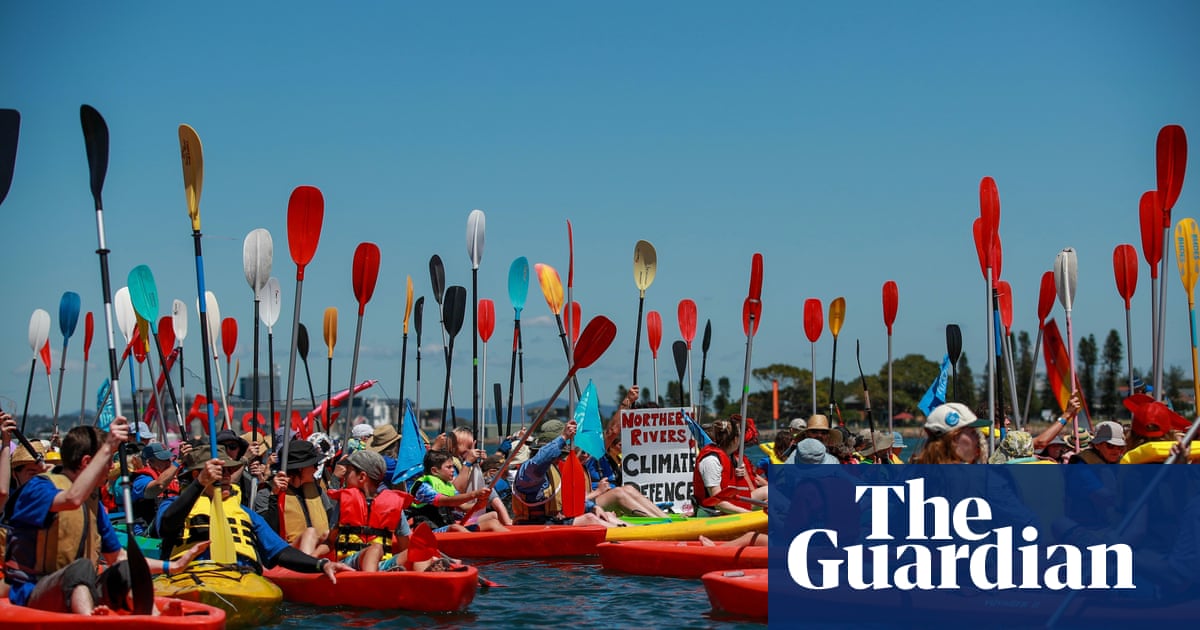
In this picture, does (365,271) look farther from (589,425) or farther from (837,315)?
(837,315)

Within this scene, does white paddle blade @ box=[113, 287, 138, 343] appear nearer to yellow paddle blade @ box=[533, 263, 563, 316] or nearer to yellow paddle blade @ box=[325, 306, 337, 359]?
yellow paddle blade @ box=[325, 306, 337, 359]

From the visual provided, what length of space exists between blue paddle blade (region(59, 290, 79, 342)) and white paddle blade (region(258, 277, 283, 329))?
3.69m

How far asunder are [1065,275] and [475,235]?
6097 millimetres

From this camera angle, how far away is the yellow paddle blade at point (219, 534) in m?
6.42

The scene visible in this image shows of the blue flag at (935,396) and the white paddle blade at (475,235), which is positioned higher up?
the white paddle blade at (475,235)

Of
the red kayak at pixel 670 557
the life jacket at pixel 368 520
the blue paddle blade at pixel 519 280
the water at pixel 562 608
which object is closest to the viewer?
the water at pixel 562 608

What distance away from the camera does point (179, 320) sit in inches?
563

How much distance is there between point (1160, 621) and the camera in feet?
17.7

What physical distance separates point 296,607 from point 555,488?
3.60 m

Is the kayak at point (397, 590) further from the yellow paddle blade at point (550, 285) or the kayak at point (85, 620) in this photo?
the yellow paddle blade at point (550, 285)

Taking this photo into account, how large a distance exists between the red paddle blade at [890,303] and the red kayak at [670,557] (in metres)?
6.87

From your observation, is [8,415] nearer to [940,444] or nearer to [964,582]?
[940,444]

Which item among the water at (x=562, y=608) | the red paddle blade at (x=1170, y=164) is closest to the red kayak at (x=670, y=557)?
the water at (x=562, y=608)

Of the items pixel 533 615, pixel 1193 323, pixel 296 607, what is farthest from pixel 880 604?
pixel 1193 323
